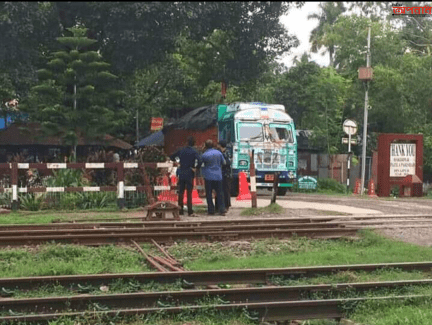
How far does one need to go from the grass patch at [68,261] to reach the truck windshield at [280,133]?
40.5 feet

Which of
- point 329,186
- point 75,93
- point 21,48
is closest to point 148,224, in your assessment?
point 75,93

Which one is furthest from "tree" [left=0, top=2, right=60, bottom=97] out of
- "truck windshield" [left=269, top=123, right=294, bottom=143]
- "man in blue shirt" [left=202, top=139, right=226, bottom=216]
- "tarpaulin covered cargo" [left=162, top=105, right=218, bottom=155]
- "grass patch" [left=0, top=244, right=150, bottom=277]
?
"grass patch" [left=0, top=244, right=150, bottom=277]

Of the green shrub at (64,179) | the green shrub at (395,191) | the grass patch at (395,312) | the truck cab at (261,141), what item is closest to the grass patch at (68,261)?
the grass patch at (395,312)

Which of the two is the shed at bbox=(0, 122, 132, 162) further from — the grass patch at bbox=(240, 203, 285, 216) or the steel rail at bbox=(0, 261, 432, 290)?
the steel rail at bbox=(0, 261, 432, 290)

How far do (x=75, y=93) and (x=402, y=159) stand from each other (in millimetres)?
12715

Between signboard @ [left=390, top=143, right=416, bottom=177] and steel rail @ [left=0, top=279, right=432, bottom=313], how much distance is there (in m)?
17.0

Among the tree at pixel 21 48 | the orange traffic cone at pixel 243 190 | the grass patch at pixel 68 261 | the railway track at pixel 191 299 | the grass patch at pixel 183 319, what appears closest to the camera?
the grass patch at pixel 183 319

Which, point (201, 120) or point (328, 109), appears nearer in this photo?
point (201, 120)

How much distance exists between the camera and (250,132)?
22.1 m

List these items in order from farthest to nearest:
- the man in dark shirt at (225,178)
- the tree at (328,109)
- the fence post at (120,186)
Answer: the tree at (328,109), the fence post at (120,186), the man in dark shirt at (225,178)

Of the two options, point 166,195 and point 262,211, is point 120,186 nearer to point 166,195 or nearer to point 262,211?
point 166,195

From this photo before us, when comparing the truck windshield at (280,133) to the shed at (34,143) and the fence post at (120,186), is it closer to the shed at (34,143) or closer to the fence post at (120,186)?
the shed at (34,143)

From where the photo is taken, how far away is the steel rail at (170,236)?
11.1 meters

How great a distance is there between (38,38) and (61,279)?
59.4 feet
